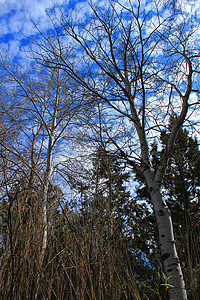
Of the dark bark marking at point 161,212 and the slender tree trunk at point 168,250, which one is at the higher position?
the dark bark marking at point 161,212

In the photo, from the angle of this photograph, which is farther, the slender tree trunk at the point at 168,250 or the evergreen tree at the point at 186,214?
the evergreen tree at the point at 186,214

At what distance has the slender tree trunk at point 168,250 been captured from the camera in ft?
6.88

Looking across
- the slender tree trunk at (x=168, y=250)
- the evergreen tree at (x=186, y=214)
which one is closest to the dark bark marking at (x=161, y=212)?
the slender tree trunk at (x=168, y=250)

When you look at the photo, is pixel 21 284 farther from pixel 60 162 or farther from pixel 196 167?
pixel 196 167

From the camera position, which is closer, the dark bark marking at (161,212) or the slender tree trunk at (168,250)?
the slender tree trunk at (168,250)

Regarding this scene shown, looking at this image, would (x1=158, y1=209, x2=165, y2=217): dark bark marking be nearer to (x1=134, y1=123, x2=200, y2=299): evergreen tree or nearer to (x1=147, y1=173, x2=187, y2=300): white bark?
(x1=147, y1=173, x2=187, y2=300): white bark

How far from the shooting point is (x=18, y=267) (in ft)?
6.03

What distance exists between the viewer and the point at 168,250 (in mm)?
2316

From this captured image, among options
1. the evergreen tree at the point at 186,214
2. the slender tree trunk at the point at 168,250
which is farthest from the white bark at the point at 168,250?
the evergreen tree at the point at 186,214

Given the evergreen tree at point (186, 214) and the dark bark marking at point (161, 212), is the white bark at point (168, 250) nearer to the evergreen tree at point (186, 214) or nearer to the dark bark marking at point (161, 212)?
the dark bark marking at point (161, 212)

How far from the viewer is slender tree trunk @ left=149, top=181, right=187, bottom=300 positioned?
210 centimetres

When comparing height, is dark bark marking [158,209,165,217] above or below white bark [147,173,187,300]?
above

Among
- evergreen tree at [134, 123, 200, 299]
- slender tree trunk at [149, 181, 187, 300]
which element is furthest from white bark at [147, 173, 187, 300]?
evergreen tree at [134, 123, 200, 299]

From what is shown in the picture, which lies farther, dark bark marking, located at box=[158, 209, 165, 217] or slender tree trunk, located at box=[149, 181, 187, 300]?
dark bark marking, located at box=[158, 209, 165, 217]
